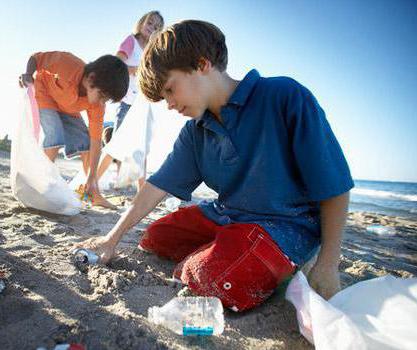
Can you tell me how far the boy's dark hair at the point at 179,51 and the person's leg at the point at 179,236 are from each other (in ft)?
2.18

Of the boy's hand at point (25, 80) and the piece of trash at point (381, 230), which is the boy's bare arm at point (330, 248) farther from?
the piece of trash at point (381, 230)

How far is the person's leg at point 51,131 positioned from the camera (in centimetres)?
273

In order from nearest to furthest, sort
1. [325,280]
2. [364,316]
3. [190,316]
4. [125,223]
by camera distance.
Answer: [364,316] < [190,316] < [325,280] < [125,223]

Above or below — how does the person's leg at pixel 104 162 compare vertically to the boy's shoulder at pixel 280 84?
below

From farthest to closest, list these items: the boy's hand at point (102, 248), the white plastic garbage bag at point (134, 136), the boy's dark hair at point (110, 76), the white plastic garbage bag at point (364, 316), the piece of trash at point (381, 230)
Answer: the piece of trash at point (381, 230), the white plastic garbage bag at point (134, 136), the boy's dark hair at point (110, 76), the boy's hand at point (102, 248), the white plastic garbage bag at point (364, 316)

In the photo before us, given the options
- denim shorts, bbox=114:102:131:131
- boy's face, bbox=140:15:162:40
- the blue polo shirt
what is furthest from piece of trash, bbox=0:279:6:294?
boy's face, bbox=140:15:162:40

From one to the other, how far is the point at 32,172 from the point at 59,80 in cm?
88

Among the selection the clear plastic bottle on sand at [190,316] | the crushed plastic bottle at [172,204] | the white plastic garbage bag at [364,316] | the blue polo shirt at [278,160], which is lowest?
the crushed plastic bottle at [172,204]

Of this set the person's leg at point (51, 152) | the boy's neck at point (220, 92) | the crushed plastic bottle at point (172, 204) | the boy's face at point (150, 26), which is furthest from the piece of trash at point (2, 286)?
the boy's face at point (150, 26)

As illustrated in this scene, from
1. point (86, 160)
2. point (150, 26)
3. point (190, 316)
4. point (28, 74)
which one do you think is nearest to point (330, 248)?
point (190, 316)

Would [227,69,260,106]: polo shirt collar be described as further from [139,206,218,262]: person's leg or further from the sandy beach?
the sandy beach

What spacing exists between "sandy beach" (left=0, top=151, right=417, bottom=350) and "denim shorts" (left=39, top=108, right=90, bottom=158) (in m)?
0.96

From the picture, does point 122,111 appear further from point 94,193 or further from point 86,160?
point 94,193

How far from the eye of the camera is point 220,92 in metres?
1.48
